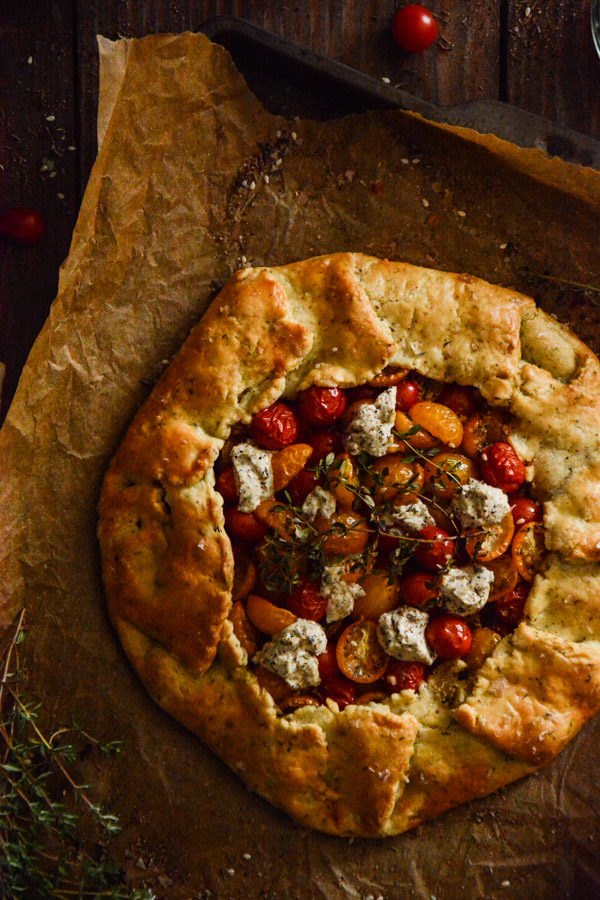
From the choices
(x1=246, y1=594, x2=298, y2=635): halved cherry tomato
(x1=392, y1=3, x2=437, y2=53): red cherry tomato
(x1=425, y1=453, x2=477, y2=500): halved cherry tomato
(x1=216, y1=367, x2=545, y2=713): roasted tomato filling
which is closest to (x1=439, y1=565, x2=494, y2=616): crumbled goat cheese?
(x1=216, y1=367, x2=545, y2=713): roasted tomato filling

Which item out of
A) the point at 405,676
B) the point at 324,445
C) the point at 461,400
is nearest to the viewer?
the point at 405,676

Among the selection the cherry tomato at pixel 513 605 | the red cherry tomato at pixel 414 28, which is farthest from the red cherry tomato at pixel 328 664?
the red cherry tomato at pixel 414 28

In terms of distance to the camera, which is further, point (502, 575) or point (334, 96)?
point (334, 96)

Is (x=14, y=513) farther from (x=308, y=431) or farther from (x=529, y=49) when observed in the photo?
(x=529, y=49)

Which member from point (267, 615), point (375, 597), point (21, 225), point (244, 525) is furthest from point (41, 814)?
point (21, 225)

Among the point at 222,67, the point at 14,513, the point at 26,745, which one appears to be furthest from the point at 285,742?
the point at 222,67

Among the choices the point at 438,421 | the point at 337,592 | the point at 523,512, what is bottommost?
the point at 337,592

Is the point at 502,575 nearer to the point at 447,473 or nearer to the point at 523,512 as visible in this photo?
the point at 523,512

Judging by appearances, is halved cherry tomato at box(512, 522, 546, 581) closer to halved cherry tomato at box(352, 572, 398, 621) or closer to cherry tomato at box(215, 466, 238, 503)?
halved cherry tomato at box(352, 572, 398, 621)
